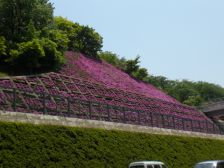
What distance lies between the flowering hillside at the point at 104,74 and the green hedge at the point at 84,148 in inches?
620

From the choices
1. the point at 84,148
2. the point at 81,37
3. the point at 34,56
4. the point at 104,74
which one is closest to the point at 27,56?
the point at 34,56

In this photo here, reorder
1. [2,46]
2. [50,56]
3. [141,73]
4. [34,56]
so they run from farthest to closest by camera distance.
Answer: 1. [141,73]
2. [50,56]
3. [34,56]
4. [2,46]

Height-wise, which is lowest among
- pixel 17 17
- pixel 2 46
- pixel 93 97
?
pixel 93 97

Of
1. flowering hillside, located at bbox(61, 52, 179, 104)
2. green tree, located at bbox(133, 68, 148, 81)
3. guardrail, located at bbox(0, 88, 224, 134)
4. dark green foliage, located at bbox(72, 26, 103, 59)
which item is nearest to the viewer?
guardrail, located at bbox(0, 88, 224, 134)

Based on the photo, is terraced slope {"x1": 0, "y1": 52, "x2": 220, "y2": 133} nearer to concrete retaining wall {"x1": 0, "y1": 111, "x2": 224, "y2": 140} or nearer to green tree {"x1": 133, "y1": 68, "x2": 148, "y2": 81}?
concrete retaining wall {"x1": 0, "y1": 111, "x2": 224, "y2": 140}

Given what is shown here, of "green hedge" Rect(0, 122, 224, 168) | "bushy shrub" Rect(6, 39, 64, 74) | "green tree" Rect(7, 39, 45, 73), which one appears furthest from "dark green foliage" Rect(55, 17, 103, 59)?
"green hedge" Rect(0, 122, 224, 168)

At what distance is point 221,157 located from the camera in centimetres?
3881

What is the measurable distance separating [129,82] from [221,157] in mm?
19271

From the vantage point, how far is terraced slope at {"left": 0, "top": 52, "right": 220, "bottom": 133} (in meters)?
25.5

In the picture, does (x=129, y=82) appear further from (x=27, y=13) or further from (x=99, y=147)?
(x=99, y=147)

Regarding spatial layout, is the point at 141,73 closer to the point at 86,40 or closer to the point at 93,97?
the point at 86,40

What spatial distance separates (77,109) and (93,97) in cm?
1172

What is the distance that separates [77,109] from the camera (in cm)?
2845

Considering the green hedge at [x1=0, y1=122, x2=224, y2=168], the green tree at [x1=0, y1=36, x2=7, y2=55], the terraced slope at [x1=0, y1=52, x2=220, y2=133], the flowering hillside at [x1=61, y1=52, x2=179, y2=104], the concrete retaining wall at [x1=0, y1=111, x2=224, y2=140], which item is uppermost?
the green tree at [x1=0, y1=36, x2=7, y2=55]
